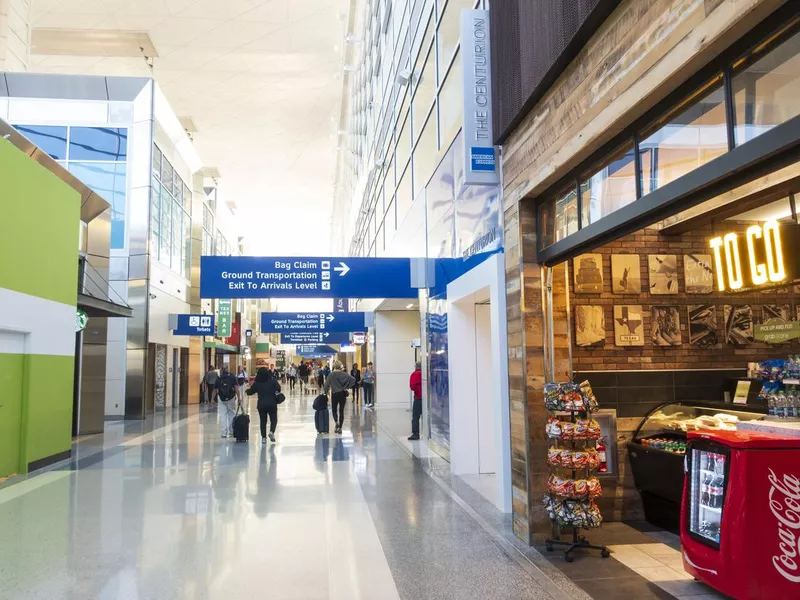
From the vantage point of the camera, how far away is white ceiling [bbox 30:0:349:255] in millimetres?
23656

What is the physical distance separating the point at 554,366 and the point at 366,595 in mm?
2626

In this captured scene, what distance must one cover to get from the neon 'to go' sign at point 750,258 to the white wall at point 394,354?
51.5ft

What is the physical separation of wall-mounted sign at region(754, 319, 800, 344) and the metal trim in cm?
259

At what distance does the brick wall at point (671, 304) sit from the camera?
6.91 m

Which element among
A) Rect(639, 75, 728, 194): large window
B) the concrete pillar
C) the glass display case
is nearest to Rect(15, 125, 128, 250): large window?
the concrete pillar

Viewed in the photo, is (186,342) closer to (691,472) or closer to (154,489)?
(154,489)

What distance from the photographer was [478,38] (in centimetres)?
685

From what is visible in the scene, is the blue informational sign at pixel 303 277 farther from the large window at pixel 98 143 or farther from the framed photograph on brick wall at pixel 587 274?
the large window at pixel 98 143

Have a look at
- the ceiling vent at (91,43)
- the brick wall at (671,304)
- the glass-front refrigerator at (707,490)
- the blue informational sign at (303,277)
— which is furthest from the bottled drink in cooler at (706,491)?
the ceiling vent at (91,43)

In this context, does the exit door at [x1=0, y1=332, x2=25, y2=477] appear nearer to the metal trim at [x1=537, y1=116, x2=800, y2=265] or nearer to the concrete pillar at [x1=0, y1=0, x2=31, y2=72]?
the metal trim at [x1=537, y1=116, x2=800, y2=265]

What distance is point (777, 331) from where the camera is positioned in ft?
21.0

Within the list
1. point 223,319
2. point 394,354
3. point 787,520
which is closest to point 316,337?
point 223,319

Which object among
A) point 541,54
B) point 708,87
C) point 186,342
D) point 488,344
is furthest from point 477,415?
point 186,342

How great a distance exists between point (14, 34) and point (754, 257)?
21031mm
